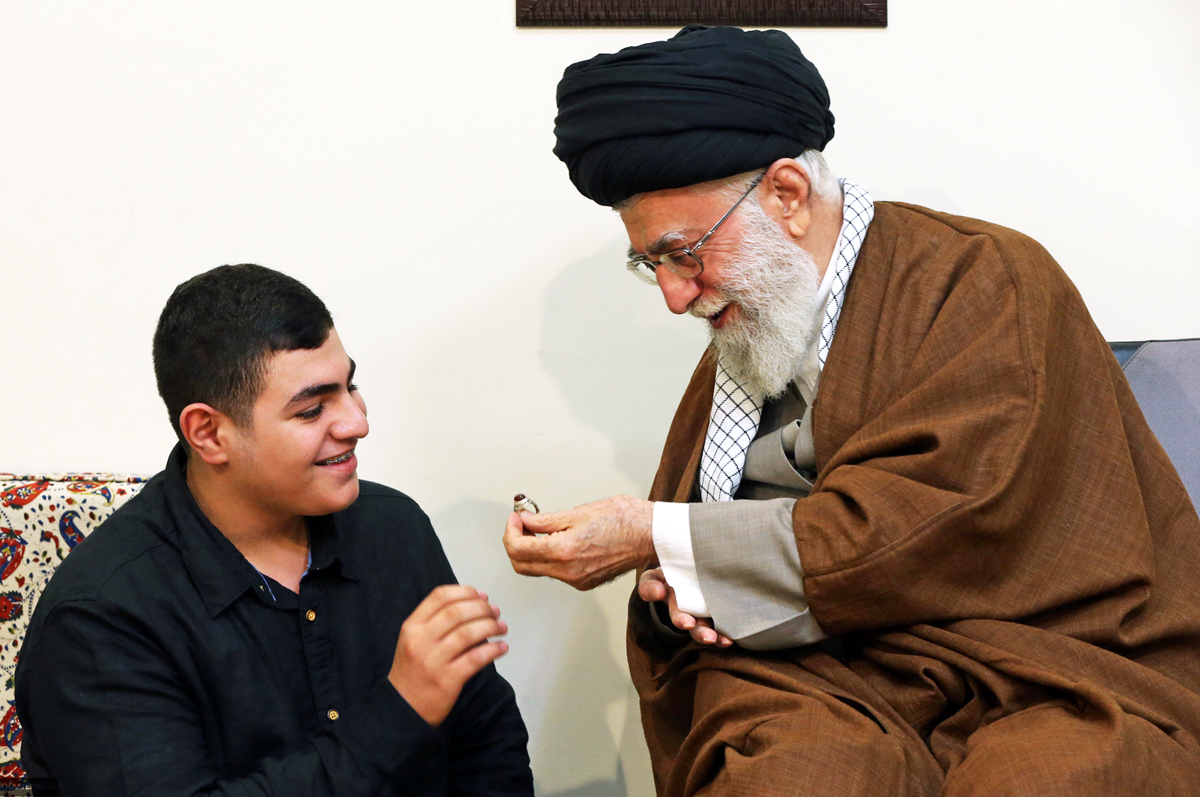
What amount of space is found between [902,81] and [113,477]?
84.2 inches

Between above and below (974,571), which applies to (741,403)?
above

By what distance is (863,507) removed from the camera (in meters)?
1.49

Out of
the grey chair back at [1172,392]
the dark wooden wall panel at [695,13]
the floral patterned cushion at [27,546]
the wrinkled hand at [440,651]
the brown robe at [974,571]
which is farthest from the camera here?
the dark wooden wall panel at [695,13]

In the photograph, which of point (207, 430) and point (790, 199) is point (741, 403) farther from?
point (207, 430)

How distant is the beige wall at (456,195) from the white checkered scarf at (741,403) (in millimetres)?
581

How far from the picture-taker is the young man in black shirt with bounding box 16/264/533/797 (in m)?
1.46

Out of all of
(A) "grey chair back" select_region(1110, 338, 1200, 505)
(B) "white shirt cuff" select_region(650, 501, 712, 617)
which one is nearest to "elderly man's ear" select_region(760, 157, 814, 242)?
(B) "white shirt cuff" select_region(650, 501, 712, 617)

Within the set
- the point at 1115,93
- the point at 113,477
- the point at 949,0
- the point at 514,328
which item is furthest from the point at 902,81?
the point at 113,477

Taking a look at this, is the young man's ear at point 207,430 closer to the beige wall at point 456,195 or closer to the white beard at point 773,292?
the beige wall at point 456,195

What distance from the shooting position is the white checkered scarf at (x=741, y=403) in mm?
1776

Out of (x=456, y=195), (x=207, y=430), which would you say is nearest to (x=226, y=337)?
(x=207, y=430)

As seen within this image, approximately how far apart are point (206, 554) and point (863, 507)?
3.44 ft

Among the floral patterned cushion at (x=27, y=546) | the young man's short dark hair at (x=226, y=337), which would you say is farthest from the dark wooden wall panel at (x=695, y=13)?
the floral patterned cushion at (x=27, y=546)

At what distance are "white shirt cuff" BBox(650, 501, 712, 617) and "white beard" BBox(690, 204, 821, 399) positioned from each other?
338 millimetres
